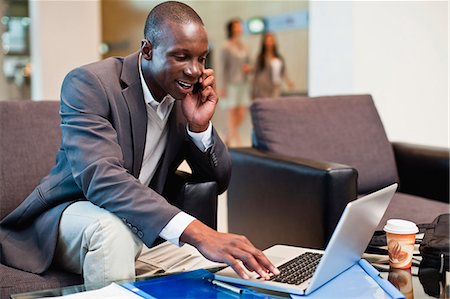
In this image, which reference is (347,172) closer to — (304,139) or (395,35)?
(304,139)

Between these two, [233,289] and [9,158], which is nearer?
[233,289]

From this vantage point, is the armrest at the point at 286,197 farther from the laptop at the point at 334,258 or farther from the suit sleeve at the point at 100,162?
the suit sleeve at the point at 100,162

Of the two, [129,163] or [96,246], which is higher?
[129,163]

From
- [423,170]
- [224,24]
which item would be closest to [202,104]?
[423,170]

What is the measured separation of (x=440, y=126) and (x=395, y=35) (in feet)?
2.33

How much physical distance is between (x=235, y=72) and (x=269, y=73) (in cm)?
41

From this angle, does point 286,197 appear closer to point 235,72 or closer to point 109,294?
point 109,294

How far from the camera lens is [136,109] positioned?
1974 mm

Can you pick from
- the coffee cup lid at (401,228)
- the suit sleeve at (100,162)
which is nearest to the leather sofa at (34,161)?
the suit sleeve at (100,162)

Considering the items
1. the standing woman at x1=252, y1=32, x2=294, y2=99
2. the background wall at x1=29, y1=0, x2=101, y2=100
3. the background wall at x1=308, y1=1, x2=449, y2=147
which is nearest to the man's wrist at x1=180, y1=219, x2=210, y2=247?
the background wall at x1=308, y1=1, x2=449, y2=147

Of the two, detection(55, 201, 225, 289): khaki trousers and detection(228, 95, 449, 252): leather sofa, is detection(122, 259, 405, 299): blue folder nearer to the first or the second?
detection(55, 201, 225, 289): khaki trousers

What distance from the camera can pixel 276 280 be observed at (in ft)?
5.01

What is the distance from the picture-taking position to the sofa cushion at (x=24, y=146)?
2244mm

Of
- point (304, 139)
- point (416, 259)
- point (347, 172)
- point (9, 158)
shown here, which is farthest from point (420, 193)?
point (9, 158)
